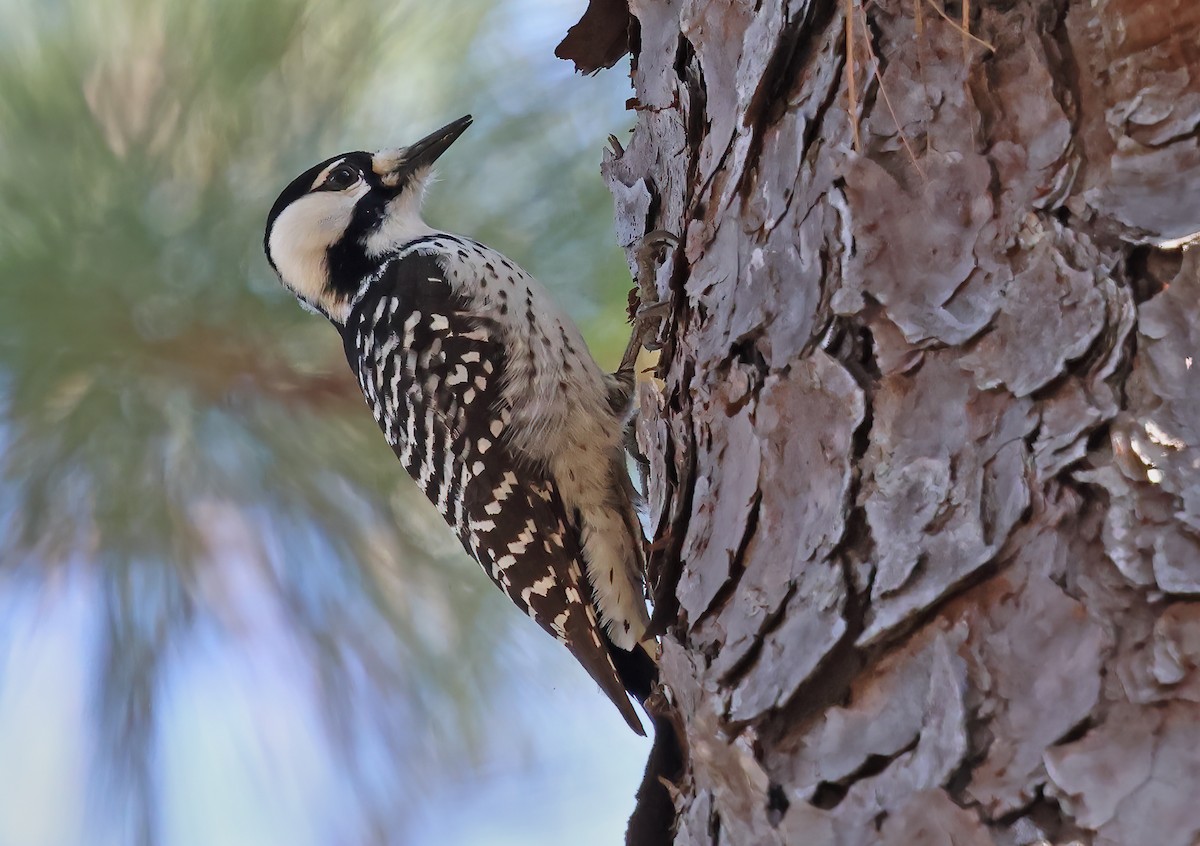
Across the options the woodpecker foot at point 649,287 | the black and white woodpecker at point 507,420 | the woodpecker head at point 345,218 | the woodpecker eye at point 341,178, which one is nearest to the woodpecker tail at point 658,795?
the woodpecker foot at point 649,287

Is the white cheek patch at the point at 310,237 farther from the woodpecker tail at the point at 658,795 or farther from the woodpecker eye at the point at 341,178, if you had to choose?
the woodpecker tail at the point at 658,795

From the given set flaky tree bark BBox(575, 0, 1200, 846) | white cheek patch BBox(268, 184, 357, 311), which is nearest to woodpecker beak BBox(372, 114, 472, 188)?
white cheek patch BBox(268, 184, 357, 311)

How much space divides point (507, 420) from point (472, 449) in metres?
0.08

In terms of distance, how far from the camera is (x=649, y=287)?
163 centimetres

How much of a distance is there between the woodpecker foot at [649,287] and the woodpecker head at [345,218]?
42cm

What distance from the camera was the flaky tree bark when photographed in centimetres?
76

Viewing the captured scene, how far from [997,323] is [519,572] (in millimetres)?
1106

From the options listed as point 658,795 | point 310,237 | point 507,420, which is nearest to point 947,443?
point 658,795

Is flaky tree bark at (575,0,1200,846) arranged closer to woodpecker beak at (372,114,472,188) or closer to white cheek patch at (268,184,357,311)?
woodpecker beak at (372,114,472,188)

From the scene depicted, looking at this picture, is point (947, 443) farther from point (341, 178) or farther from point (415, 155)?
point (341, 178)

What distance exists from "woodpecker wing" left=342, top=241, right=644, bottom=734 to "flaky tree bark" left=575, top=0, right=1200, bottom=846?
651 millimetres

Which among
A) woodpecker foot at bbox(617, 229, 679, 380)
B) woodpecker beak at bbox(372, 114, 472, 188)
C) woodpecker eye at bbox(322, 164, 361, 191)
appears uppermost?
woodpecker eye at bbox(322, 164, 361, 191)

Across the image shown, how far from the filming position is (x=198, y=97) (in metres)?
1.56

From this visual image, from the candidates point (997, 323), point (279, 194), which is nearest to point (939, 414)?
point (997, 323)
